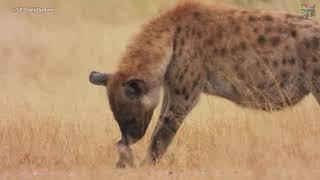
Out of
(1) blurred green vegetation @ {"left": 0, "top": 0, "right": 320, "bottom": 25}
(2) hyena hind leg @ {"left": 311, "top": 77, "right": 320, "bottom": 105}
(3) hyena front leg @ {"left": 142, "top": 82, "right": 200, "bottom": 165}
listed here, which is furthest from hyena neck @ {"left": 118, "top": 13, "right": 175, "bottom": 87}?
(1) blurred green vegetation @ {"left": 0, "top": 0, "right": 320, "bottom": 25}

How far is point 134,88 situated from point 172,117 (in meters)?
0.45

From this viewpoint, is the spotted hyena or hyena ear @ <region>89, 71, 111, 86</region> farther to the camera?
hyena ear @ <region>89, 71, 111, 86</region>

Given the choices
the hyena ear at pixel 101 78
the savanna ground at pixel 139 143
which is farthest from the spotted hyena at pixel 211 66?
the savanna ground at pixel 139 143

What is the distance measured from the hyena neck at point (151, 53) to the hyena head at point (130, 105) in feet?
0.36

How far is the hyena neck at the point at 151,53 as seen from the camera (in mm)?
8945

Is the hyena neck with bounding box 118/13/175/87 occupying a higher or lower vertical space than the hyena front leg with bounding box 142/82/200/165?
higher

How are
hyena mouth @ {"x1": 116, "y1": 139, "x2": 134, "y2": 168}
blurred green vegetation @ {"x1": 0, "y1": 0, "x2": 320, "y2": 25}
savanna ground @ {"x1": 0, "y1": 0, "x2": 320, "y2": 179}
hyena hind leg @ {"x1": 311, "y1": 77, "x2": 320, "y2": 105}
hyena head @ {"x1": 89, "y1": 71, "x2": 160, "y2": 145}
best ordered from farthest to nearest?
blurred green vegetation @ {"x1": 0, "y1": 0, "x2": 320, "y2": 25} < hyena hind leg @ {"x1": 311, "y1": 77, "x2": 320, "y2": 105} < hyena head @ {"x1": 89, "y1": 71, "x2": 160, "y2": 145} < hyena mouth @ {"x1": 116, "y1": 139, "x2": 134, "y2": 168} < savanna ground @ {"x1": 0, "y1": 0, "x2": 320, "y2": 179}

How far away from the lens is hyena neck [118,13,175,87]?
8.95 meters

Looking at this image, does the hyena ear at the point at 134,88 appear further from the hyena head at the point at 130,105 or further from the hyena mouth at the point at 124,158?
the hyena mouth at the point at 124,158

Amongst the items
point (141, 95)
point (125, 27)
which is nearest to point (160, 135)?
point (141, 95)

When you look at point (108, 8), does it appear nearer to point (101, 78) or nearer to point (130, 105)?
point (101, 78)

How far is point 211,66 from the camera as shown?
29.8 ft

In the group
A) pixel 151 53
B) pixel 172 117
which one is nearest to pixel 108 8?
pixel 151 53

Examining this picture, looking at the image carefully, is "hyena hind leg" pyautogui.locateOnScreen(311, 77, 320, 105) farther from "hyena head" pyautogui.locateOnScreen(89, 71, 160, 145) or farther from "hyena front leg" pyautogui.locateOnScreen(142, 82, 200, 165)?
"hyena head" pyautogui.locateOnScreen(89, 71, 160, 145)
